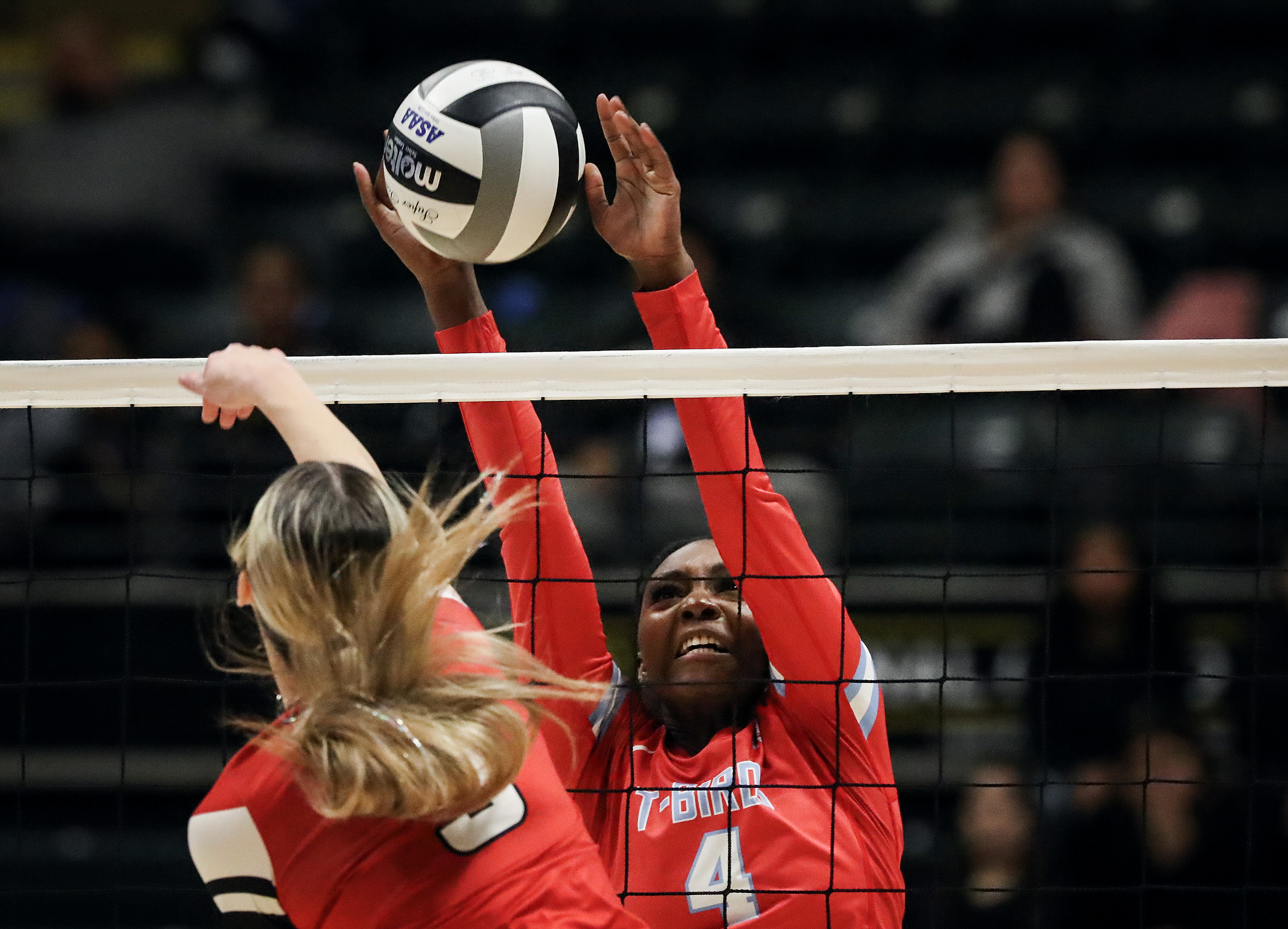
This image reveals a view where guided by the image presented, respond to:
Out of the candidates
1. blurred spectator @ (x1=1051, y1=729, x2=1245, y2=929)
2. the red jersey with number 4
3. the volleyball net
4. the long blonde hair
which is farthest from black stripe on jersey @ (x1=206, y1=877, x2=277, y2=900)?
blurred spectator @ (x1=1051, y1=729, x2=1245, y2=929)

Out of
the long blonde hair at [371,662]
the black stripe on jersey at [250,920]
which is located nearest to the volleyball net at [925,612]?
the black stripe on jersey at [250,920]

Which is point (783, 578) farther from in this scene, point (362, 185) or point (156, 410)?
point (156, 410)

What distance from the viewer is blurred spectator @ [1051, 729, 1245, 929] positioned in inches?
182

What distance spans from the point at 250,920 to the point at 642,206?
137 centimetres

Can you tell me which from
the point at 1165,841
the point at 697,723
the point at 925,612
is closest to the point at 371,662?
the point at 697,723

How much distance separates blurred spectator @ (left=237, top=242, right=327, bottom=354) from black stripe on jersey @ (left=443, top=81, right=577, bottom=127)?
338cm

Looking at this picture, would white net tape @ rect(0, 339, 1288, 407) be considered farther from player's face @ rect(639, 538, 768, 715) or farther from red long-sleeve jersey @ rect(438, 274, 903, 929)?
player's face @ rect(639, 538, 768, 715)

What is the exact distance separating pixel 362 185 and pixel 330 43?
4.93m

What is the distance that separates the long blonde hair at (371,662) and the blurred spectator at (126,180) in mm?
5235

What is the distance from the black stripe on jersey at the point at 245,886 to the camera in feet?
6.91

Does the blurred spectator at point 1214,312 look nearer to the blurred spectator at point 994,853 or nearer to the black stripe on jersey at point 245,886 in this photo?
the blurred spectator at point 994,853

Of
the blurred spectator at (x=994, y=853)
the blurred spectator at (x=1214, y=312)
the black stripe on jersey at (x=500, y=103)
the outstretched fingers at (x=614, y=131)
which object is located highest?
the blurred spectator at (x=1214, y=312)

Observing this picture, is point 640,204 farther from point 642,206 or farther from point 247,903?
point 247,903

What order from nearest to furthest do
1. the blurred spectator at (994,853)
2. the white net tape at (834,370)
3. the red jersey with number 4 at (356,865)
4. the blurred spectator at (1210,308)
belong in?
the red jersey with number 4 at (356,865), the white net tape at (834,370), the blurred spectator at (994,853), the blurred spectator at (1210,308)
